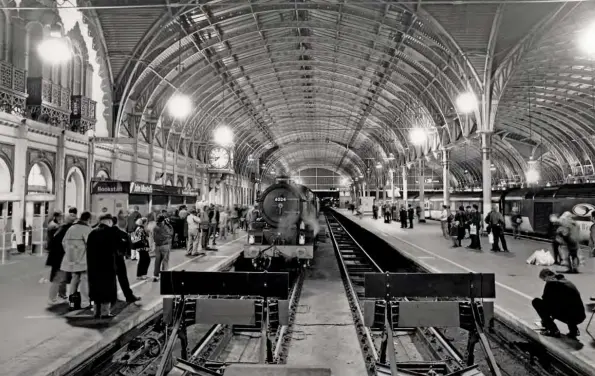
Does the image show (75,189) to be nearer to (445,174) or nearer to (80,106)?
(80,106)

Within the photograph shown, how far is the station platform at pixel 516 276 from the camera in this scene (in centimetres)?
514

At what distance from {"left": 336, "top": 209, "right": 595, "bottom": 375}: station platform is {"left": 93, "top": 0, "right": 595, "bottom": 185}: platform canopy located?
5.92 m

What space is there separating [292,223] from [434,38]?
1174cm

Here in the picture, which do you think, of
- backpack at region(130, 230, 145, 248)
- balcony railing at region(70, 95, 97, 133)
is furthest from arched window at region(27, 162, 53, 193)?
backpack at region(130, 230, 145, 248)

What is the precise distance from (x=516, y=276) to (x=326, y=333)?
18.6ft

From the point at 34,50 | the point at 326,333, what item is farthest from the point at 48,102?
the point at 326,333

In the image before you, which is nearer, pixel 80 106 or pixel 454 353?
pixel 454 353

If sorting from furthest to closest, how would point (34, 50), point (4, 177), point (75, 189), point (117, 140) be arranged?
1. point (75, 189)
2. point (117, 140)
3. point (34, 50)
4. point (4, 177)

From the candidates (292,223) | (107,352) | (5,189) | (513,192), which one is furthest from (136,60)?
(513,192)

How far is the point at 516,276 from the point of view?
962cm

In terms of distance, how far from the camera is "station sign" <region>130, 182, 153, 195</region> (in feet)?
47.1

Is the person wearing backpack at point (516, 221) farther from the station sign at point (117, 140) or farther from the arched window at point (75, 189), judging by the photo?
the arched window at point (75, 189)

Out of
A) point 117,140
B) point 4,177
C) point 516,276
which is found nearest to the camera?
point 516,276

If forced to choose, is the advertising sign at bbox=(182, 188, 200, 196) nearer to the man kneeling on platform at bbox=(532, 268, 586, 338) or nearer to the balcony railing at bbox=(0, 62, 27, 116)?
the balcony railing at bbox=(0, 62, 27, 116)
